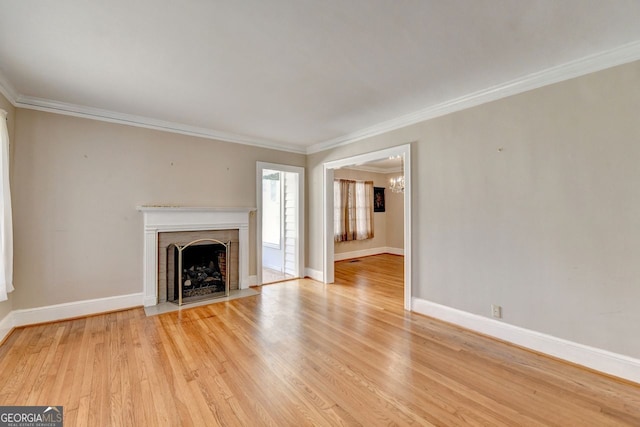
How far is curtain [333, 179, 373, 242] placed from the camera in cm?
725

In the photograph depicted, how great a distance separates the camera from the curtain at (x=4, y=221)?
249cm

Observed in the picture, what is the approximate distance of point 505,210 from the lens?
2824mm

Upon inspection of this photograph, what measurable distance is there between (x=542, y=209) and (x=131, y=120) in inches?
191

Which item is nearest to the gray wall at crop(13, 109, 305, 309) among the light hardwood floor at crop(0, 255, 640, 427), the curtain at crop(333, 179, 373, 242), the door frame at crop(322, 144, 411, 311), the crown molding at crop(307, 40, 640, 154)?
the light hardwood floor at crop(0, 255, 640, 427)

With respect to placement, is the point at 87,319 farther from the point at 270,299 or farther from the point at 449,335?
the point at 449,335

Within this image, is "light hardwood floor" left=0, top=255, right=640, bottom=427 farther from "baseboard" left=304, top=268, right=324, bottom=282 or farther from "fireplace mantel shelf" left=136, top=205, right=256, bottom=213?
"baseboard" left=304, top=268, right=324, bottom=282

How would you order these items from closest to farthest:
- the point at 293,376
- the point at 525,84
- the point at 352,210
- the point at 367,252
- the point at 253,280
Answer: the point at 293,376 → the point at 525,84 → the point at 253,280 → the point at 352,210 → the point at 367,252

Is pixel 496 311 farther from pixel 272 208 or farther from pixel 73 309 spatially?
pixel 73 309

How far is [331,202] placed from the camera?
16.8 ft

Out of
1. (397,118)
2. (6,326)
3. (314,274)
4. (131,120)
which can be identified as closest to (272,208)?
(314,274)

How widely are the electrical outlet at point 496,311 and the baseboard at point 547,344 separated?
0.06 meters

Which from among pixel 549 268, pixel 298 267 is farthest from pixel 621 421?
pixel 298 267

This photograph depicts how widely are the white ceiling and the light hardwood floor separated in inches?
99.9

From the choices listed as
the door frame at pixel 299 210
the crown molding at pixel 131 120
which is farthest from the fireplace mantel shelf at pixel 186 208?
the crown molding at pixel 131 120
